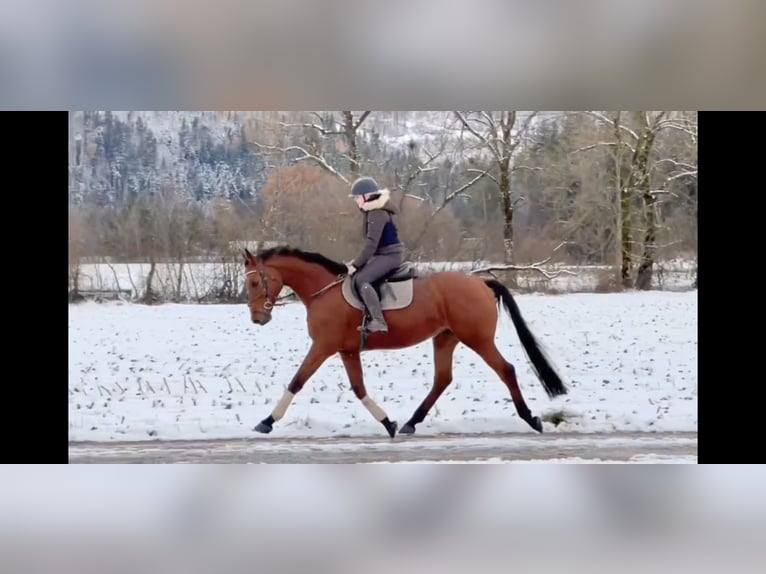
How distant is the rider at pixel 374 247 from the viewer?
8250 millimetres

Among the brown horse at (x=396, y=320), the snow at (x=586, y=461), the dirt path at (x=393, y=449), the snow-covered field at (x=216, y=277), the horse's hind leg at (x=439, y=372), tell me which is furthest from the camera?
the snow-covered field at (x=216, y=277)

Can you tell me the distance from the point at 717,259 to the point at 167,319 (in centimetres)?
461

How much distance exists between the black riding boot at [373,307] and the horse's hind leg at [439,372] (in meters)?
0.52

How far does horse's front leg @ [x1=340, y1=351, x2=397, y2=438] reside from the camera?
8383mm

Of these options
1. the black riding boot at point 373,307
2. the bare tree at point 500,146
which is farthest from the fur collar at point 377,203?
the bare tree at point 500,146

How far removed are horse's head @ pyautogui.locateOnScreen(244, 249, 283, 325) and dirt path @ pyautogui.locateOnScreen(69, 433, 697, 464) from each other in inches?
40.3

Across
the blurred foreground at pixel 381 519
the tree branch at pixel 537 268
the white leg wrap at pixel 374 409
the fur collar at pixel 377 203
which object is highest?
the fur collar at pixel 377 203

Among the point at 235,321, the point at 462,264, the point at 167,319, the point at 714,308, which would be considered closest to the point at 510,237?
the point at 462,264

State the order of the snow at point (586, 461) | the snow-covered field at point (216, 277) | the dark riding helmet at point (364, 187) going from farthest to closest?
the snow-covered field at point (216, 277) < the dark riding helmet at point (364, 187) < the snow at point (586, 461)

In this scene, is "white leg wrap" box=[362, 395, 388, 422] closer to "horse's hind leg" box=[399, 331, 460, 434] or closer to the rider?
"horse's hind leg" box=[399, 331, 460, 434]

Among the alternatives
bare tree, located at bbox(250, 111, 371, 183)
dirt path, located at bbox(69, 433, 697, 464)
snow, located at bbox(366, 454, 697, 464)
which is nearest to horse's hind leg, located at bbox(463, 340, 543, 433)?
dirt path, located at bbox(69, 433, 697, 464)

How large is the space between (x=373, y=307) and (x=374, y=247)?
0.49 meters

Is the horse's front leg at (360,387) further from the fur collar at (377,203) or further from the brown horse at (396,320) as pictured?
the fur collar at (377,203)
